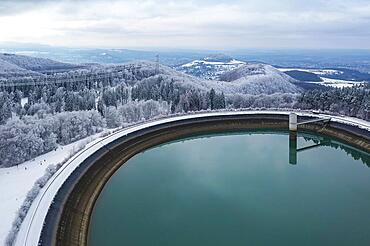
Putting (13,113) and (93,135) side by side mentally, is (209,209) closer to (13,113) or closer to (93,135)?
(93,135)

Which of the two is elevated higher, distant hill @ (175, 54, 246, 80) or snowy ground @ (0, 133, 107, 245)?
distant hill @ (175, 54, 246, 80)

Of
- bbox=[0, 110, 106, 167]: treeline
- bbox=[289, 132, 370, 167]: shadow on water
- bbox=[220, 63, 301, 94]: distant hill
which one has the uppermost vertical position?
bbox=[220, 63, 301, 94]: distant hill

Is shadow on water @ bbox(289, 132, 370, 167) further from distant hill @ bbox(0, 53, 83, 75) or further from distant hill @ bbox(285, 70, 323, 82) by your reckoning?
distant hill @ bbox(285, 70, 323, 82)

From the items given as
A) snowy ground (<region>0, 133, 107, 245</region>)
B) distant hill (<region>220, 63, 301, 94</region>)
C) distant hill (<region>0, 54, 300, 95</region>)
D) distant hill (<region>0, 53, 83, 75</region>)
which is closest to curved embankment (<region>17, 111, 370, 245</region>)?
snowy ground (<region>0, 133, 107, 245</region>)

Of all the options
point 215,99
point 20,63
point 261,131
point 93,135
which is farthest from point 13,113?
point 20,63

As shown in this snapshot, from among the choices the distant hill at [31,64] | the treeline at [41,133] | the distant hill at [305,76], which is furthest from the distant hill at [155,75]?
the treeline at [41,133]

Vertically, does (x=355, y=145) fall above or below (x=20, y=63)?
below
